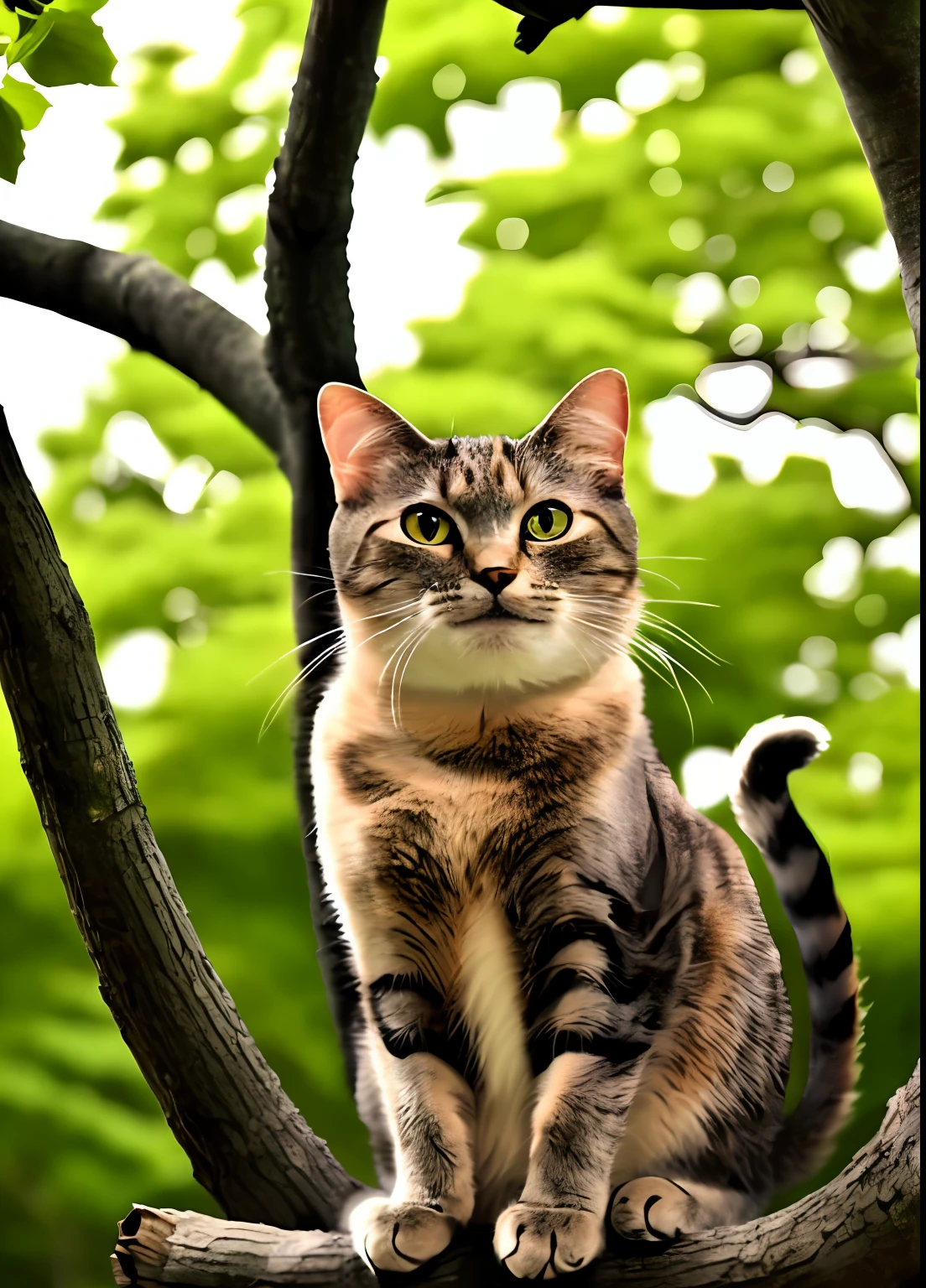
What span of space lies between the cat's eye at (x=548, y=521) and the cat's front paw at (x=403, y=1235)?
50cm

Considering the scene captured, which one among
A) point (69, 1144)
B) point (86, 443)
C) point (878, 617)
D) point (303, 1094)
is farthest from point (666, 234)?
point (69, 1144)

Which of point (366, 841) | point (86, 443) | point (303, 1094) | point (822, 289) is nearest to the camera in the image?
point (366, 841)

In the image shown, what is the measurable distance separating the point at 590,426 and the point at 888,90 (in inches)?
12.3

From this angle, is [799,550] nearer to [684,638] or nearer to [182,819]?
[684,638]

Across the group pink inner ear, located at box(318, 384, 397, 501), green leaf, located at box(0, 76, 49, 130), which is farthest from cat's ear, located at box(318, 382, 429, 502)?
green leaf, located at box(0, 76, 49, 130)

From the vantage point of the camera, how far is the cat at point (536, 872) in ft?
2.81

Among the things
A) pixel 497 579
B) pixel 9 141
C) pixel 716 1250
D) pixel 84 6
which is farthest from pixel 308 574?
pixel 716 1250

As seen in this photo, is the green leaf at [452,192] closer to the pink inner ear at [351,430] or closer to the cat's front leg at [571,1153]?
the pink inner ear at [351,430]

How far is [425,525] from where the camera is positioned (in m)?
0.92

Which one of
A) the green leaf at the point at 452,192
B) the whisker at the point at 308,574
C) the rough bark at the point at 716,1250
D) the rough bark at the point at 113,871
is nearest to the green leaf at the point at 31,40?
the rough bark at the point at 113,871

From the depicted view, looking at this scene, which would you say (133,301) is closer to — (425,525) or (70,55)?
(70,55)

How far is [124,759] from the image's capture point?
95 centimetres

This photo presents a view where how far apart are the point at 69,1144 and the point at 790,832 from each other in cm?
111

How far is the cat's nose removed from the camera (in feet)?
2.84
